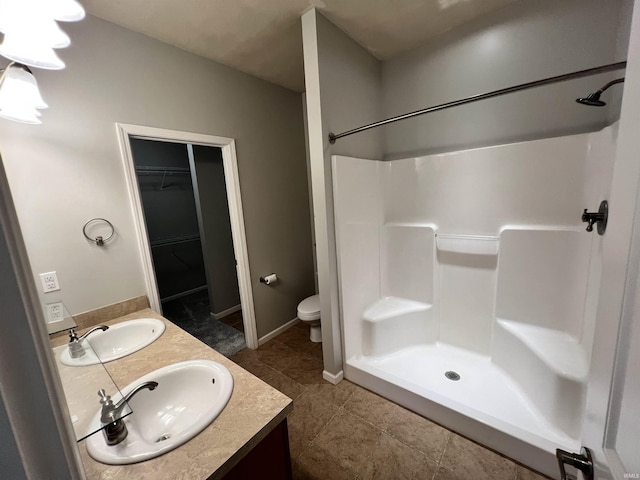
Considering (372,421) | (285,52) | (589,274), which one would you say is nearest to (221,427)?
Answer: (372,421)

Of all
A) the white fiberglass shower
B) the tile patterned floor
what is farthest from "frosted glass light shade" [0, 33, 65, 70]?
the tile patterned floor

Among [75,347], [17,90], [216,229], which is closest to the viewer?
[17,90]

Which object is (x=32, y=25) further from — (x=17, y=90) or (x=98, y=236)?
(x=98, y=236)

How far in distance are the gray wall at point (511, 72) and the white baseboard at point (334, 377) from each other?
2.03 m

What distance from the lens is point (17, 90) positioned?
103 centimetres

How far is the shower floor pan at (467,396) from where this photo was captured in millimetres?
1347

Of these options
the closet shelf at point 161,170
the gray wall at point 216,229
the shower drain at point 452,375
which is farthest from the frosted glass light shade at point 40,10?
the closet shelf at point 161,170

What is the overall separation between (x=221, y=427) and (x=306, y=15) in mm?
2275

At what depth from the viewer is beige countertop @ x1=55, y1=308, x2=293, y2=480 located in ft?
2.35

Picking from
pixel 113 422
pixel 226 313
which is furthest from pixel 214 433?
pixel 226 313

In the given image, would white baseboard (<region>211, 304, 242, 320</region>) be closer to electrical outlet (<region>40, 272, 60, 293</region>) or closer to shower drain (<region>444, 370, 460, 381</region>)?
electrical outlet (<region>40, 272, 60, 293</region>)

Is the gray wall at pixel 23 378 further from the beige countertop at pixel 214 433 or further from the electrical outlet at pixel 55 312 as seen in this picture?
the electrical outlet at pixel 55 312

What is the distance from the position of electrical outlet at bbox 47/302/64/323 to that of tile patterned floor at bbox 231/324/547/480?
4.89 feet

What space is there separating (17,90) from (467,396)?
2.94 m
